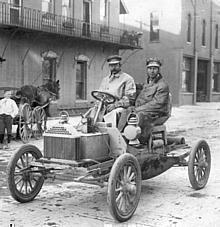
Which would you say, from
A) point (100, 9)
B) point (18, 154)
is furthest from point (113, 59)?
point (100, 9)

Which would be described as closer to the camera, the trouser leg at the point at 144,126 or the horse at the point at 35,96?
the trouser leg at the point at 144,126

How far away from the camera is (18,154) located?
6164 mm

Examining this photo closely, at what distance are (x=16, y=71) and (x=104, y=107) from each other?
542 inches

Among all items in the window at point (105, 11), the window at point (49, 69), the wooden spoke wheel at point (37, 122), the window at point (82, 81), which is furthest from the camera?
the window at point (105, 11)

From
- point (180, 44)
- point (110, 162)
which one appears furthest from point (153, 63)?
point (180, 44)

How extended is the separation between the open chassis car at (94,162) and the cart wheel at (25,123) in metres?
6.87

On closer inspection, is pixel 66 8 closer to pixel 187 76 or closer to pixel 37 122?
pixel 37 122

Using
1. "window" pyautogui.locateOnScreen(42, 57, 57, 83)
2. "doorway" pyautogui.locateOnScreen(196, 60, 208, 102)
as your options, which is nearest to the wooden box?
"window" pyautogui.locateOnScreen(42, 57, 57, 83)

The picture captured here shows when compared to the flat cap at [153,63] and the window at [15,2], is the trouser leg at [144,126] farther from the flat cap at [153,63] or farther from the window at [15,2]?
the window at [15,2]

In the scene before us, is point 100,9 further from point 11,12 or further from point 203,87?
point 203,87

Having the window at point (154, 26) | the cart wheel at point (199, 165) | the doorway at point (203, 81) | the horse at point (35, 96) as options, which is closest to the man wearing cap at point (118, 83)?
the cart wheel at point (199, 165)

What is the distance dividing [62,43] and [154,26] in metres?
13.3

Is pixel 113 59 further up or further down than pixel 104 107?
further up

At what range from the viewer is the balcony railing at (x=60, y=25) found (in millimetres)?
18984
